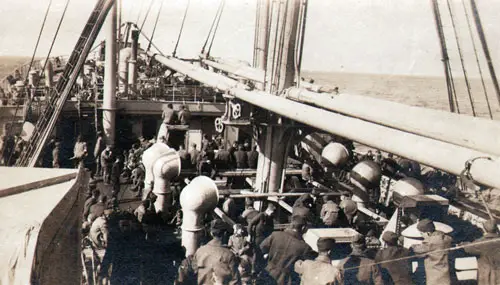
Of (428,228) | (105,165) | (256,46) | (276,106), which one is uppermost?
(256,46)

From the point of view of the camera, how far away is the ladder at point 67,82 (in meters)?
9.59

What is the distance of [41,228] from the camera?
3.72 meters

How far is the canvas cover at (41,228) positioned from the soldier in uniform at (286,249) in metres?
2.30

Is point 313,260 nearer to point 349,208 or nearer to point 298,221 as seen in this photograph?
point 298,221

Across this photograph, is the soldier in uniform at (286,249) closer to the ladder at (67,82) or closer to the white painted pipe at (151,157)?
the white painted pipe at (151,157)

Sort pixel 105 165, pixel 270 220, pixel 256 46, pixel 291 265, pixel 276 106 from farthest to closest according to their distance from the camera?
pixel 256 46 → pixel 105 165 → pixel 276 106 → pixel 270 220 → pixel 291 265

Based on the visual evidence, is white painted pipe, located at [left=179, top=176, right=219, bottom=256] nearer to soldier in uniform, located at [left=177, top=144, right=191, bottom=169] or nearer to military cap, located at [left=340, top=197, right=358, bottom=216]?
military cap, located at [left=340, top=197, right=358, bottom=216]

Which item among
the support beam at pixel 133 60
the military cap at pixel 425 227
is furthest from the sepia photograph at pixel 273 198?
the support beam at pixel 133 60

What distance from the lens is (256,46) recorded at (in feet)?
48.0

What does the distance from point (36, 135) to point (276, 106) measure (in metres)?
5.00

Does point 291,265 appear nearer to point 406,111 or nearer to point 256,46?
point 406,111

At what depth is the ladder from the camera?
31.4 ft

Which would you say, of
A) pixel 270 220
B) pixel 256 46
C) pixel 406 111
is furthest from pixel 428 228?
pixel 256 46

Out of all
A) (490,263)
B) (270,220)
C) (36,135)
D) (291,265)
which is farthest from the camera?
(36,135)
